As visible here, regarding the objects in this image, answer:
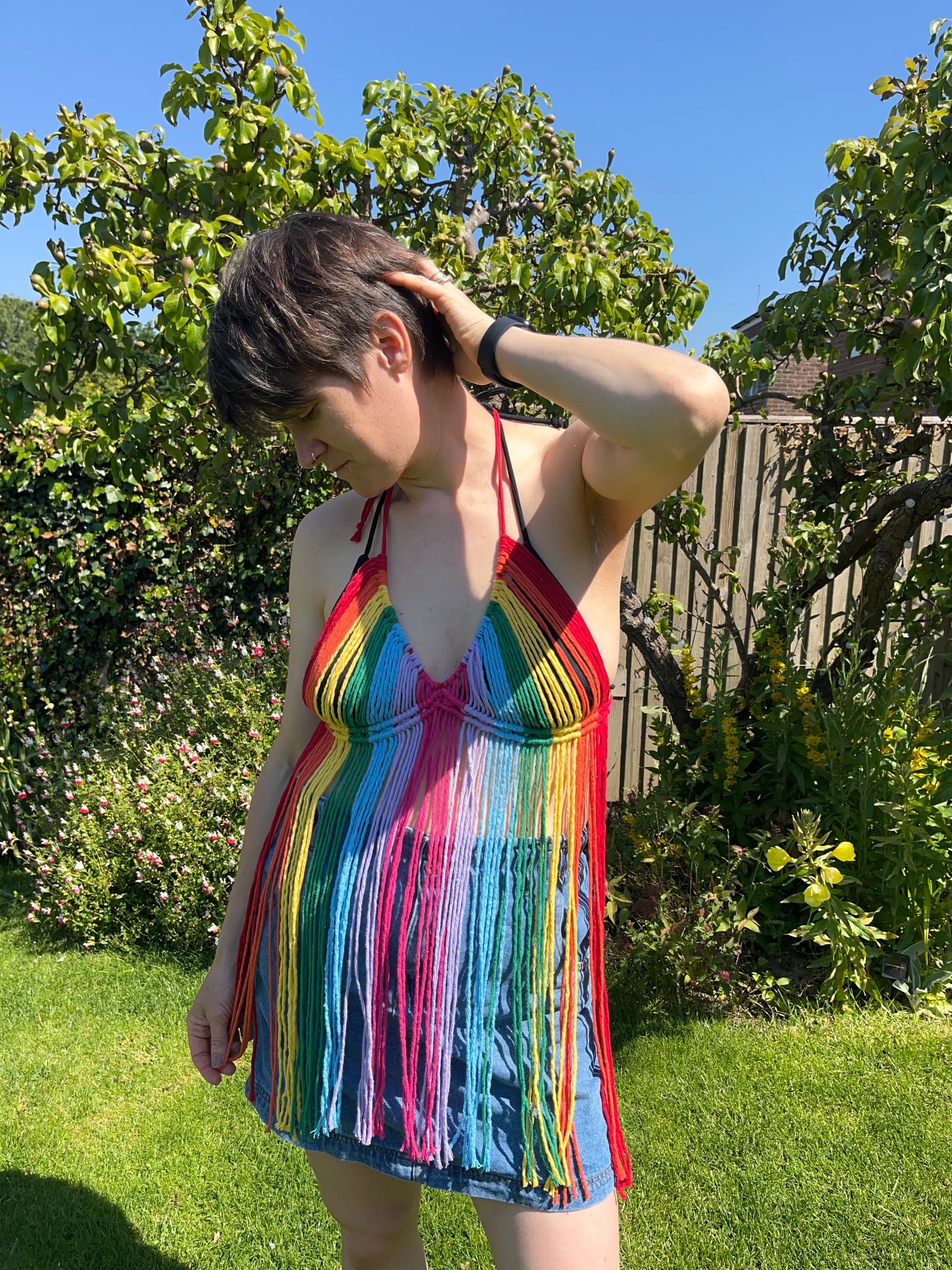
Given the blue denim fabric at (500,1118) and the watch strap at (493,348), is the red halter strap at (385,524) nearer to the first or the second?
the watch strap at (493,348)

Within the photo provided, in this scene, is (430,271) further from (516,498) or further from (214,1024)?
(214,1024)

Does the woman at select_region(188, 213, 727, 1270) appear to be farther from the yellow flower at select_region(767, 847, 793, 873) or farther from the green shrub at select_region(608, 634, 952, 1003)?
the green shrub at select_region(608, 634, 952, 1003)

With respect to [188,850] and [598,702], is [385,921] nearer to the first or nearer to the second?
[598,702]

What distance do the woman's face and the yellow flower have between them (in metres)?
2.09

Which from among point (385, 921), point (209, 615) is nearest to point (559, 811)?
point (385, 921)

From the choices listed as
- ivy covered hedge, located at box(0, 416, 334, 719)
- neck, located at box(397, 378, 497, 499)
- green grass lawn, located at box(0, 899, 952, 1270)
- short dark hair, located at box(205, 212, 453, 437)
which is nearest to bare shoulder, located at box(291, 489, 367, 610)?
neck, located at box(397, 378, 497, 499)

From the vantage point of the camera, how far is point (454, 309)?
1.26 m

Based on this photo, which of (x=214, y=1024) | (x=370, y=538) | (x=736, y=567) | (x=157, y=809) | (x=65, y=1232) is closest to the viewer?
(x=370, y=538)

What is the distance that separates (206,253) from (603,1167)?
2.27 metres

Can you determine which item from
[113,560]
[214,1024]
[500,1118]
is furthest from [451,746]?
[113,560]

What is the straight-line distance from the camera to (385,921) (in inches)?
49.0

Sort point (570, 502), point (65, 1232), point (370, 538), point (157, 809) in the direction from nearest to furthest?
point (570, 502), point (370, 538), point (65, 1232), point (157, 809)

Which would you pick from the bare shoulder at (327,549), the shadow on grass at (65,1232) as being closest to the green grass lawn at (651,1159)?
the shadow on grass at (65,1232)

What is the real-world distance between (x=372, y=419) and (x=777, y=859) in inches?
86.5
